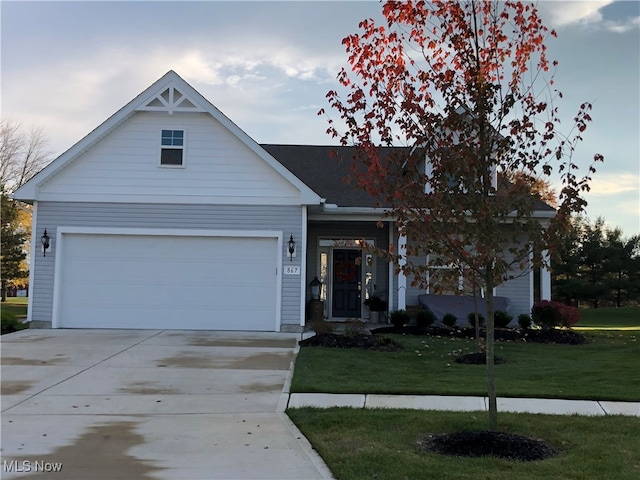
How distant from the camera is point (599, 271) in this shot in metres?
31.8

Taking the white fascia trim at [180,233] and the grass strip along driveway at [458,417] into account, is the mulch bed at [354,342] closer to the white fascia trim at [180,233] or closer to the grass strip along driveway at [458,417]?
the grass strip along driveway at [458,417]

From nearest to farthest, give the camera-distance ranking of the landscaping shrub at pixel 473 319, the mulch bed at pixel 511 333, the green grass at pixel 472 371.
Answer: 1. the green grass at pixel 472 371
2. the mulch bed at pixel 511 333
3. the landscaping shrub at pixel 473 319

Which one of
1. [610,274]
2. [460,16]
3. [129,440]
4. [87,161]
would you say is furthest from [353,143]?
[610,274]

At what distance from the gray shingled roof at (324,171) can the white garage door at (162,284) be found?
3.07 meters

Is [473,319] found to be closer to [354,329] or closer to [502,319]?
[502,319]

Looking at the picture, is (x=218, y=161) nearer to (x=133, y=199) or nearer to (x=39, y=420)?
(x=133, y=199)

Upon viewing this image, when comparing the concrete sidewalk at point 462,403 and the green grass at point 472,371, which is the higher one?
the green grass at point 472,371

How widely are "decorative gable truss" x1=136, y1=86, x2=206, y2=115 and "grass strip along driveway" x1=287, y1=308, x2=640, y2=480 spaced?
6.87 meters

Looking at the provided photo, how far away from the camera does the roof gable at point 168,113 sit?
14.2 m

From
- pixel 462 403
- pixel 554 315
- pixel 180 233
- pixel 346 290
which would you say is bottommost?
pixel 462 403

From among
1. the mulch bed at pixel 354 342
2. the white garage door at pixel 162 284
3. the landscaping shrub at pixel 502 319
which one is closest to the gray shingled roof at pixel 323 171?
the white garage door at pixel 162 284

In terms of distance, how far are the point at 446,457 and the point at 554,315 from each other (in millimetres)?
10504

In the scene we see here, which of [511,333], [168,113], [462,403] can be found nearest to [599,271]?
[511,333]

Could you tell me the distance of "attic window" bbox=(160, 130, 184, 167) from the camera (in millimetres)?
14570
